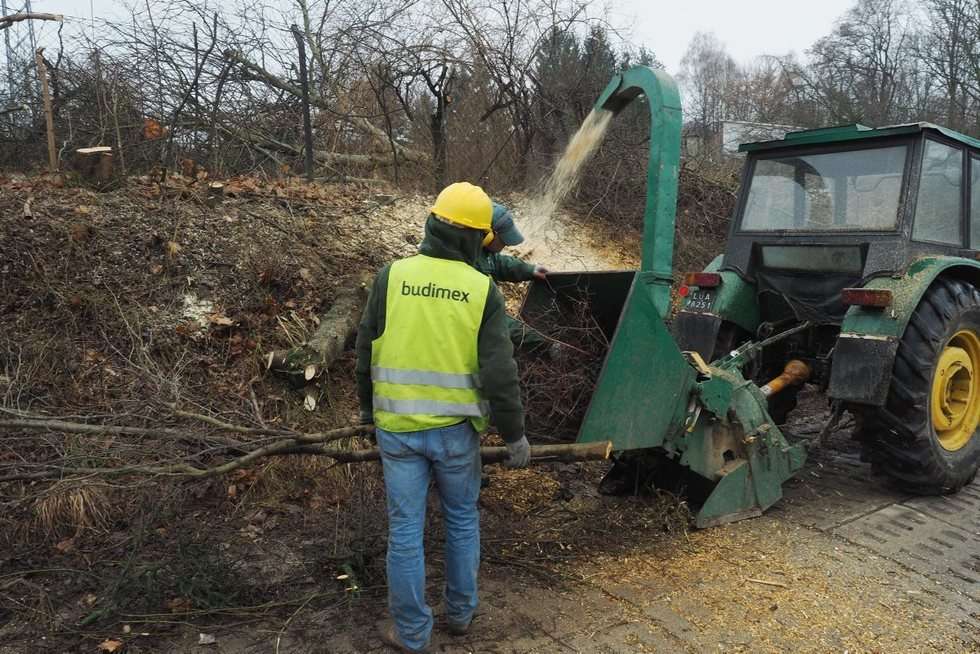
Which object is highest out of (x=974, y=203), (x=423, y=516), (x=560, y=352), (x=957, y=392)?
(x=974, y=203)

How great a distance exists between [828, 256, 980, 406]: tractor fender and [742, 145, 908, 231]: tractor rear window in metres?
0.40

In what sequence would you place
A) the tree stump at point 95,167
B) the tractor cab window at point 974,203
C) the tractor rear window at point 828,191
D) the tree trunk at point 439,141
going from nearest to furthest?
the tractor rear window at point 828,191 < the tractor cab window at point 974,203 < the tree stump at point 95,167 < the tree trunk at point 439,141

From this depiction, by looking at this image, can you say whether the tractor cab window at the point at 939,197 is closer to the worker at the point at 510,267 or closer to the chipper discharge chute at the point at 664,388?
the chipper discharge chute at the point at 664,388

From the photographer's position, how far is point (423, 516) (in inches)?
108

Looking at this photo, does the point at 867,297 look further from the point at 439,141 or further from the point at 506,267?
the point at 439,141

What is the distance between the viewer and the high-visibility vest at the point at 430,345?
2643mm

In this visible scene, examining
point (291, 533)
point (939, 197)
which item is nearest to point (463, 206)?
point (291, 533)

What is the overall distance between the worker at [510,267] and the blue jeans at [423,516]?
1.17m

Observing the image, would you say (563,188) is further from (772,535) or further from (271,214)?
(772,535)

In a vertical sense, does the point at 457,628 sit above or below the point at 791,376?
below

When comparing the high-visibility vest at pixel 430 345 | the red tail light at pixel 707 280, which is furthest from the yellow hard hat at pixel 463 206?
the red tail light at pixel 707 280

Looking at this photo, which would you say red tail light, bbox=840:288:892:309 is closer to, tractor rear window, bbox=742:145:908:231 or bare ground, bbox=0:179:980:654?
tractor rear window, bbox=742:145:908:231

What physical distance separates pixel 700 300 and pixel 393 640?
306 cm

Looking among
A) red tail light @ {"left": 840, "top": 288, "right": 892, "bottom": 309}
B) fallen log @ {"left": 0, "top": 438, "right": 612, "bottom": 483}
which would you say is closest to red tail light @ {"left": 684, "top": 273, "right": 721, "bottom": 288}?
red tail light @ {"left": 840, "top": 288, "right": 892, "bottom": 309}
